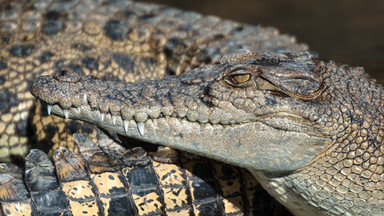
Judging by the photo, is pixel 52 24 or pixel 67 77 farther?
pixel 52 24

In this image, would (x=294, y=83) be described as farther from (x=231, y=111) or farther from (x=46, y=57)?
(x=46, y=57)

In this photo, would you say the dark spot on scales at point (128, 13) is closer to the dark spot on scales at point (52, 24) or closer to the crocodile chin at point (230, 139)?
the dark spot on scales at point (52, 24)

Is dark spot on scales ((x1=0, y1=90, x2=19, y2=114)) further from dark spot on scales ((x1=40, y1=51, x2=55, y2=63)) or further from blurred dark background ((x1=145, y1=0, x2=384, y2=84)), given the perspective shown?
blurred dark background ((x1=145, y1=0, x2=384, y2=84))

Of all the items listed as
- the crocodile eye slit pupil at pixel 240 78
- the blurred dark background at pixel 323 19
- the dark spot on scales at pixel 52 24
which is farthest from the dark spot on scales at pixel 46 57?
the blurred dark background at pixel 323 19

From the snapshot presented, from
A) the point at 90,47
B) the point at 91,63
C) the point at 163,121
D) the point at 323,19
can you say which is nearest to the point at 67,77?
the point at 163,121

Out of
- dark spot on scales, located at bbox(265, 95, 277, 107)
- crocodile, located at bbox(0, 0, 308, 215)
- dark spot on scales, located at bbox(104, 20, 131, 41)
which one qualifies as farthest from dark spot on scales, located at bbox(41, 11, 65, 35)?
dark spot on scales, located at bbox(265, 95, 277, 107)

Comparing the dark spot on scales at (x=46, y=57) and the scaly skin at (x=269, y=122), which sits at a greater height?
the dark spot on scales at (x=46, y=57)
